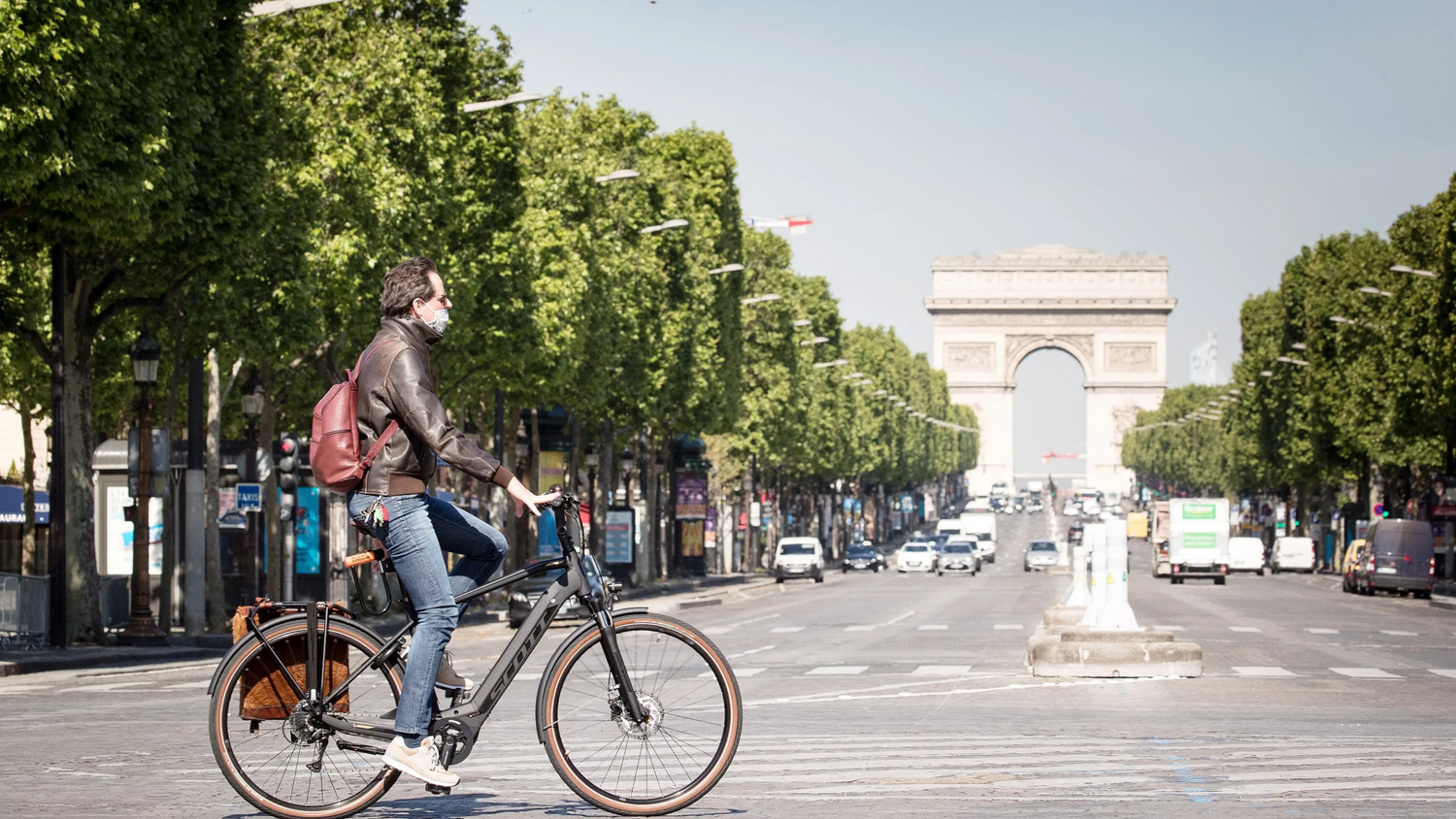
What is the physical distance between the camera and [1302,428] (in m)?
80.8

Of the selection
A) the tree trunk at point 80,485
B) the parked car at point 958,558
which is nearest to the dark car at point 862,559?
the parked car at point 958,558

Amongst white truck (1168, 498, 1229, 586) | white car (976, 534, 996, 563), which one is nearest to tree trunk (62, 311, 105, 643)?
white truck (1168, 498, 1229, 586)

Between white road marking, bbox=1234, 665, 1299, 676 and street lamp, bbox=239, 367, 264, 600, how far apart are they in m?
16.5

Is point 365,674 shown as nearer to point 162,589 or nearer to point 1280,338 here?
point 162,589

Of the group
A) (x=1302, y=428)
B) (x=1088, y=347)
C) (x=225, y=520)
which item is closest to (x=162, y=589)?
(x=225, y=520)

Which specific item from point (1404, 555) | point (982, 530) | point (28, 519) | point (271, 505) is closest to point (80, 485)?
point (271, 505)

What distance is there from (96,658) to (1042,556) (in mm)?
63373

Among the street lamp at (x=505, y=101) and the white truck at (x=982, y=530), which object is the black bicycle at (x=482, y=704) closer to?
the street lamp at (x=505, y=101)

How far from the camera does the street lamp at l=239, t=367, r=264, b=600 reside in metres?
32.9

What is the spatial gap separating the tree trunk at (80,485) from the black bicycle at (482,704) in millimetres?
19764

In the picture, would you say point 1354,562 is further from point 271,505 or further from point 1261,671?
point 1261,671

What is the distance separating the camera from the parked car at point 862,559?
291ft

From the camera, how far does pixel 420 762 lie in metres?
8.03

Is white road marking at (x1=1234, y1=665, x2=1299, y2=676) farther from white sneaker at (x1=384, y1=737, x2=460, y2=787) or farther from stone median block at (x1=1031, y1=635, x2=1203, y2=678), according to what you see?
white sneaker at (x1=384, y1=737, x2=460, y2=787)
